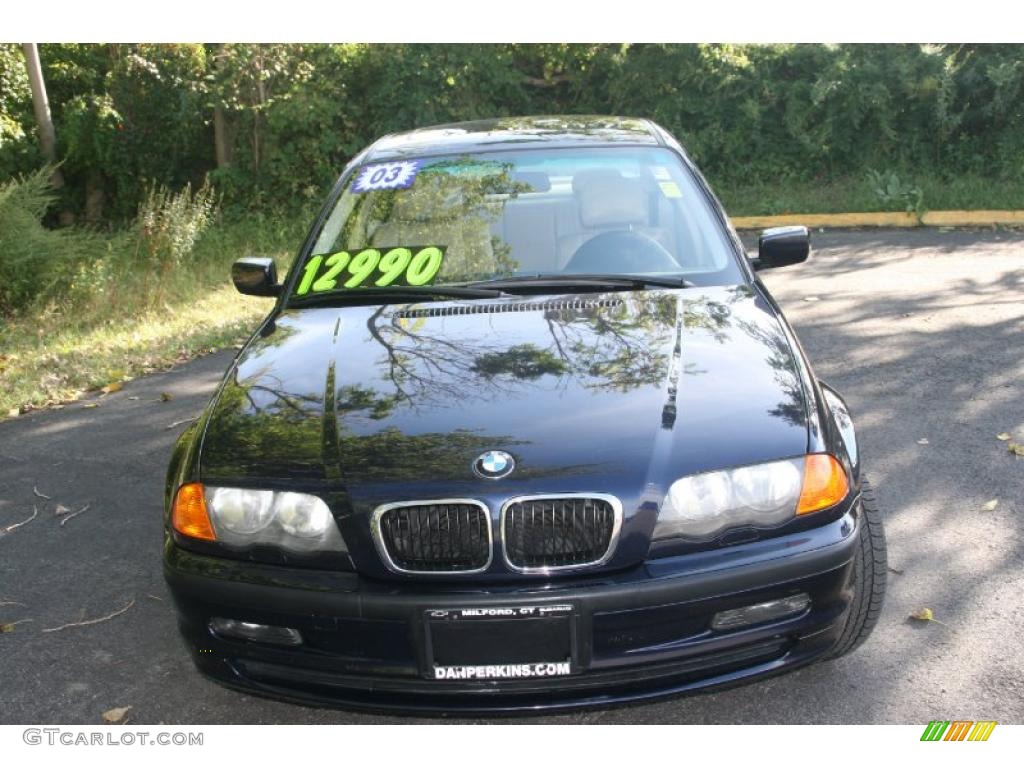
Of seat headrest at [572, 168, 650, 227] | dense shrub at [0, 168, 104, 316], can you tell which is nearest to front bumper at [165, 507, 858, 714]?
seat headrest at [572, 168, 650, 227]

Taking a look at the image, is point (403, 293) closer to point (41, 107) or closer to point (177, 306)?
point (177, 306)

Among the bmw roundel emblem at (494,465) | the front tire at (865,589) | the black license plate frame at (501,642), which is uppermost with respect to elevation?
the bmw roundel emblem at (494,465)

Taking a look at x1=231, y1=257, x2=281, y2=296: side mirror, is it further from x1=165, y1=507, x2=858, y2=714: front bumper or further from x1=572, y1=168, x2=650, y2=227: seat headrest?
x1=165, y1=507, x2=858, y2=714: front bumper

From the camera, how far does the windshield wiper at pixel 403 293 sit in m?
3.77

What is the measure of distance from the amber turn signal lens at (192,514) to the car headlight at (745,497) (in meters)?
1.15

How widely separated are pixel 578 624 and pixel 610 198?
2081 millimetres

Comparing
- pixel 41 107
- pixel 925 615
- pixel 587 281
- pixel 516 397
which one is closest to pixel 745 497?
pixel 516 397

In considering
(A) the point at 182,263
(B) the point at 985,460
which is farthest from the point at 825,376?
(A) the point at 182,263

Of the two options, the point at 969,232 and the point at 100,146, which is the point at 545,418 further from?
the point at 100,146

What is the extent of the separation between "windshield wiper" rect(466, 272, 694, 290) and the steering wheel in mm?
59

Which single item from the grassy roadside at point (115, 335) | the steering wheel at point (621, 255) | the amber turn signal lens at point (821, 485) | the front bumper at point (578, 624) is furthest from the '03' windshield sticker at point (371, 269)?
the grassy roadside at point (115, 335)

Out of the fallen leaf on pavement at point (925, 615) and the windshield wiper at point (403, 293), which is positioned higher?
the windshield wiper at point (403, 293)

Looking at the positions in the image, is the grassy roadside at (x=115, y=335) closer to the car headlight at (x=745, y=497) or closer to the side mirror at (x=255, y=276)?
the side mirror at (x=255, y=276)

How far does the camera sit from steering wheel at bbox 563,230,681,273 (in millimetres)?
3912
